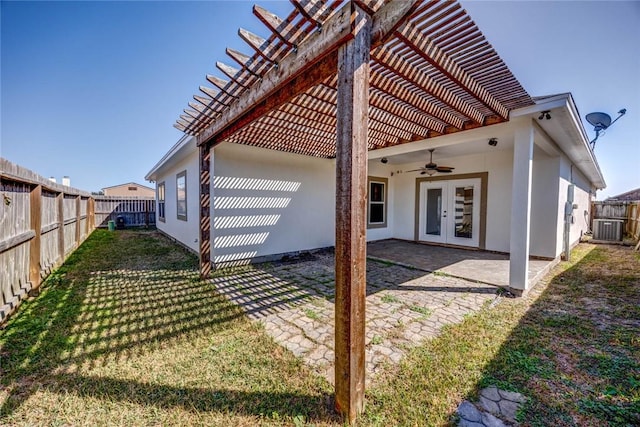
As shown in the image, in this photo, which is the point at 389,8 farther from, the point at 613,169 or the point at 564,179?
the point at 613,169

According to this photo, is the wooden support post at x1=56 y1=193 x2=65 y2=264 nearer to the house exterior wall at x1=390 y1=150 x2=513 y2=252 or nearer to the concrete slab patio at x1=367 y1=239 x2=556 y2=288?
the concrete slab patio at x1=367 y1=239 x2=556 y2=288

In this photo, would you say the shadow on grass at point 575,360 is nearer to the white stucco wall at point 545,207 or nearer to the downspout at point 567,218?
the white stucco wall at point 545,207

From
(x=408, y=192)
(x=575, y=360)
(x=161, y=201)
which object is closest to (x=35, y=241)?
(x=575, y=360)

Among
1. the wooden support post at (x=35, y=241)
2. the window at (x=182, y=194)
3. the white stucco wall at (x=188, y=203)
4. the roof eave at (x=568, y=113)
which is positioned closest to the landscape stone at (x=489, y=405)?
the roof eave at (x=568, y=113)

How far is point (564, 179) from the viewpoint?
6379 millimetres

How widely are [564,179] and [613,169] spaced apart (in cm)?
2032

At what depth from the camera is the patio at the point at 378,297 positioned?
258cm

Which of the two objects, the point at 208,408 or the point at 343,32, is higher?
the point at 343,32

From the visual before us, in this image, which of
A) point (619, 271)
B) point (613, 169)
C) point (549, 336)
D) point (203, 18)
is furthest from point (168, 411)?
point (613, 169)

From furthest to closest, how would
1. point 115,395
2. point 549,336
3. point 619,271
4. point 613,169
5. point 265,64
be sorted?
point 613,169 → point 619,271 → point 549,336 → point 265,64 → point 115,395

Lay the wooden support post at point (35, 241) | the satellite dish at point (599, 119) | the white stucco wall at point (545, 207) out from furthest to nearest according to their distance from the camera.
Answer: the satellite dish at point (599, 119) → the white stucco wall at point (545, 207) → the wooden support post at point (35, 241)

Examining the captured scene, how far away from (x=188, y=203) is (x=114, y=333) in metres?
4.91

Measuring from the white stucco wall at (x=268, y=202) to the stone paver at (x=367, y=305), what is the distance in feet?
2.70

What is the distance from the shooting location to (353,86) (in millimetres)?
1635
